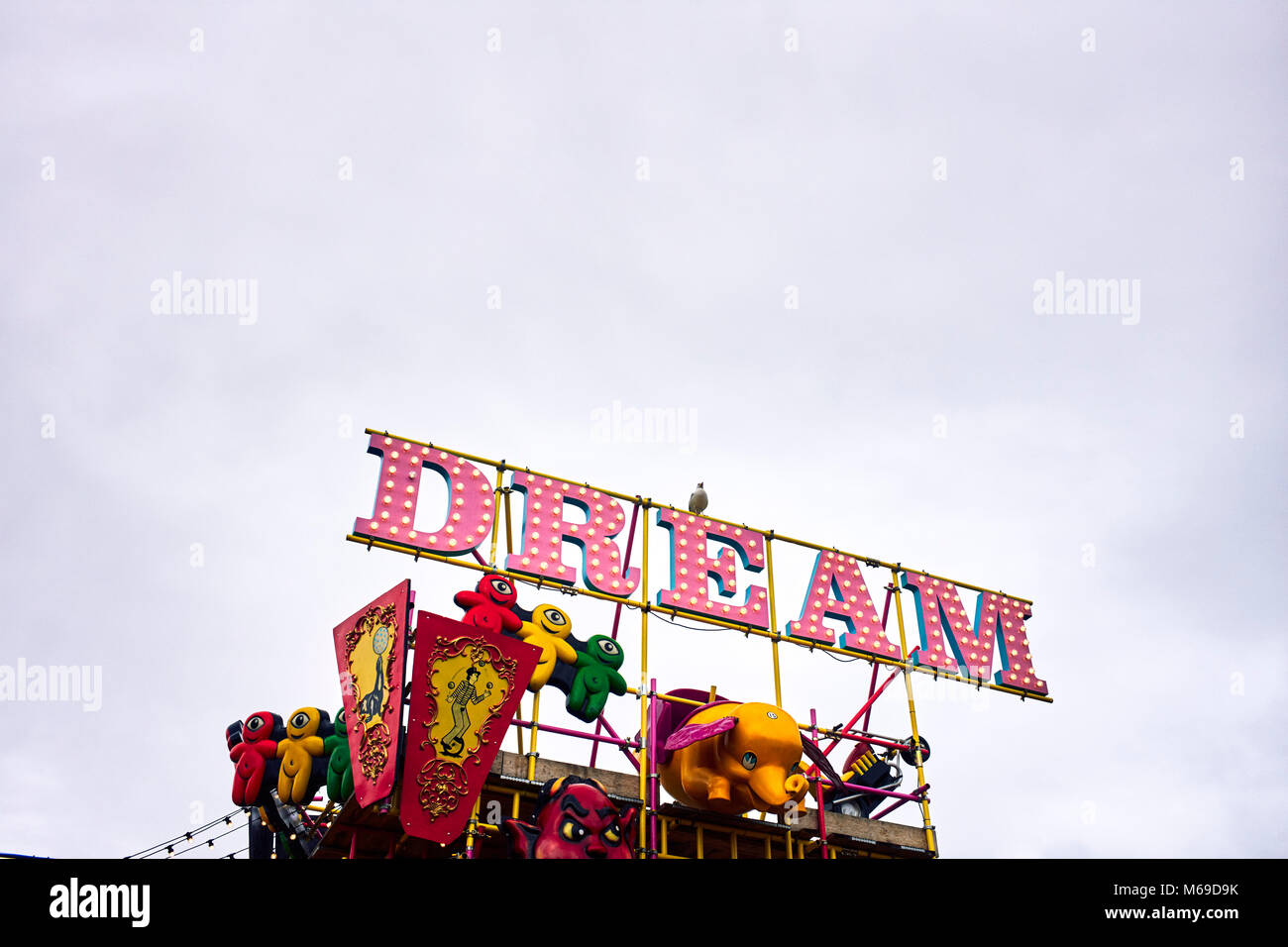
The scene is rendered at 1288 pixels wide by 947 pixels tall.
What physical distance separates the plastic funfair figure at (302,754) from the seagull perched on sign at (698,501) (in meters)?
9.92

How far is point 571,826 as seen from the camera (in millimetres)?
20500

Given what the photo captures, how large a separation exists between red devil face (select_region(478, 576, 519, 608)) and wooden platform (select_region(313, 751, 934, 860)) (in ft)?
9.54

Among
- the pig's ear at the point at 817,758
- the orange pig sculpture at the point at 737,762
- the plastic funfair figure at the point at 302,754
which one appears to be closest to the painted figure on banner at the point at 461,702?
the plastic funfair figure at the point at 302,754

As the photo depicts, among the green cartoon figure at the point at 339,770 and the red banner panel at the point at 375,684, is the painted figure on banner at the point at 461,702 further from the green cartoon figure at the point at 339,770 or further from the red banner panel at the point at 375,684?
the green cartoon figure at the point at 339,770

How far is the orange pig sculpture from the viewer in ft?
77.4

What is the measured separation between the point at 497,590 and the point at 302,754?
178 inches

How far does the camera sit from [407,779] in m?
19.6

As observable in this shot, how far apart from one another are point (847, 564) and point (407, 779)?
1349 cm

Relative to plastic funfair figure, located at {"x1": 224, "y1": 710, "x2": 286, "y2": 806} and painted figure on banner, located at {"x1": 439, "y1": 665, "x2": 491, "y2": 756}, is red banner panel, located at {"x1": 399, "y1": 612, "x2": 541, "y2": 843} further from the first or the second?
plastic funfair figure, located at {"x1": 224, "y1": 710, "x2": 286, "y2": 806}

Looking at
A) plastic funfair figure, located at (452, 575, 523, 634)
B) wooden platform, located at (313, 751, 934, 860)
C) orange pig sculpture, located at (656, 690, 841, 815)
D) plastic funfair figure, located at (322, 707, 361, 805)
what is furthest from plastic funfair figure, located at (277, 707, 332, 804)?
orange pig sculpture, located at (656, 690, 841, 815)

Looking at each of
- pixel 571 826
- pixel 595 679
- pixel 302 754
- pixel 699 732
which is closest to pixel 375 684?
pixel 302 754
